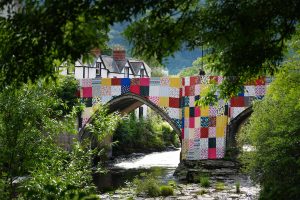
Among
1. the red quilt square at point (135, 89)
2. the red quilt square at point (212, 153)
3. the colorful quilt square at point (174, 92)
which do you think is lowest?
the red quilt square at point (212, 153)

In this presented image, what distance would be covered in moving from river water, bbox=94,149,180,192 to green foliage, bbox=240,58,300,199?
8.86 meters

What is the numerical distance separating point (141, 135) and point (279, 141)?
24823 mm

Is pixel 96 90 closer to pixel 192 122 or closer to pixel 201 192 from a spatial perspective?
pixel 192 122

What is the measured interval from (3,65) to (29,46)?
0.47 m

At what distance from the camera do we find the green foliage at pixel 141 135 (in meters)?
34.1

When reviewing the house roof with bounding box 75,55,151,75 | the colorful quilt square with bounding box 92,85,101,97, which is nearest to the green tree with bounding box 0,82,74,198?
the colorful quilt square with bounding box 92,85,101,97

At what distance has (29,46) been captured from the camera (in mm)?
4699

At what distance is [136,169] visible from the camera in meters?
27.1

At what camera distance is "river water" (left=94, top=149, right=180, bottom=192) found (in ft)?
75.3

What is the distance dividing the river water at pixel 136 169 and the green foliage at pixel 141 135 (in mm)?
1454

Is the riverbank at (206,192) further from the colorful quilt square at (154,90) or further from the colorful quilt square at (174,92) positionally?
the colorful quilt square at (154,90)

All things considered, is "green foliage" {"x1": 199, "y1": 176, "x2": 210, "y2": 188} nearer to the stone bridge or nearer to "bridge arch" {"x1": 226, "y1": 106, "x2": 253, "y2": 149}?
the stone bridge

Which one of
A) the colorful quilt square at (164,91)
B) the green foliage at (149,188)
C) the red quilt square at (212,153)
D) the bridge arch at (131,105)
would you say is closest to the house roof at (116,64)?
the bridge arch at (131,105)

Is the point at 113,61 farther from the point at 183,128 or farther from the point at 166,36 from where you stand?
the point at 166,36
